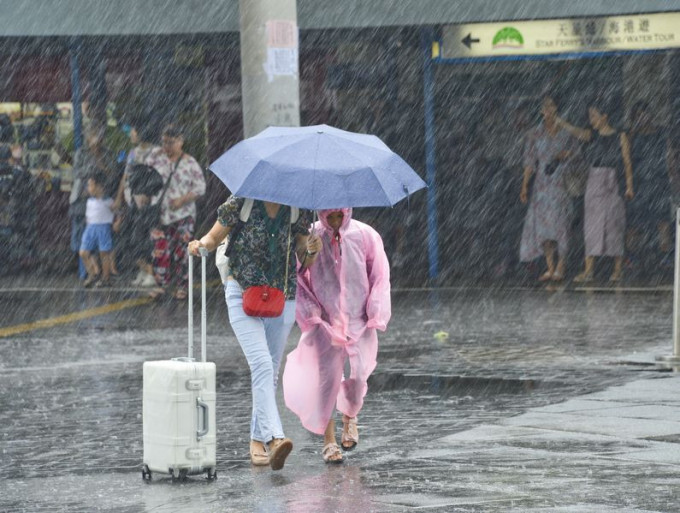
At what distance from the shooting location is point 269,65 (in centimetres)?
1227

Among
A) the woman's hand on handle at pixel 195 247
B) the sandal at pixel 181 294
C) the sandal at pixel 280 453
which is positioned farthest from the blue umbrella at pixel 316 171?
the sandal at pixel 181 294

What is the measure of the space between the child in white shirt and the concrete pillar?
7233 mm

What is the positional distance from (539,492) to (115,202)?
12908 mm

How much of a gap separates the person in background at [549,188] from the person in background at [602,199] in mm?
194

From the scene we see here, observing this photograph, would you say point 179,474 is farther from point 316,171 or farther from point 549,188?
point 549,188

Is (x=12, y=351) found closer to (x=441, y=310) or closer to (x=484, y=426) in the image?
(x=441, y=310)

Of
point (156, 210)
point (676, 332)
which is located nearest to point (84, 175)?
point (156, 210)

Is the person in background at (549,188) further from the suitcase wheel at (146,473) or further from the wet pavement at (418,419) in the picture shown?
the suitcase wheel at (146,473)

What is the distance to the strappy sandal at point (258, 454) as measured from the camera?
26.7 ft

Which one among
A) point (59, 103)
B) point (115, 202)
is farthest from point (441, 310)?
point (59, 103)

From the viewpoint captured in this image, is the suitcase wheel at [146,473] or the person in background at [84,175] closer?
the suitcase wheel at [146,473]

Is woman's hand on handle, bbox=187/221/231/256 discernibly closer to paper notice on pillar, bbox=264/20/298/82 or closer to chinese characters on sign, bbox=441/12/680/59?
paper notice on pillar, bbox=264/20/298/82

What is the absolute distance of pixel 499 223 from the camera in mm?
19906

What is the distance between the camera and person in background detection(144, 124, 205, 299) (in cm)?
1722
